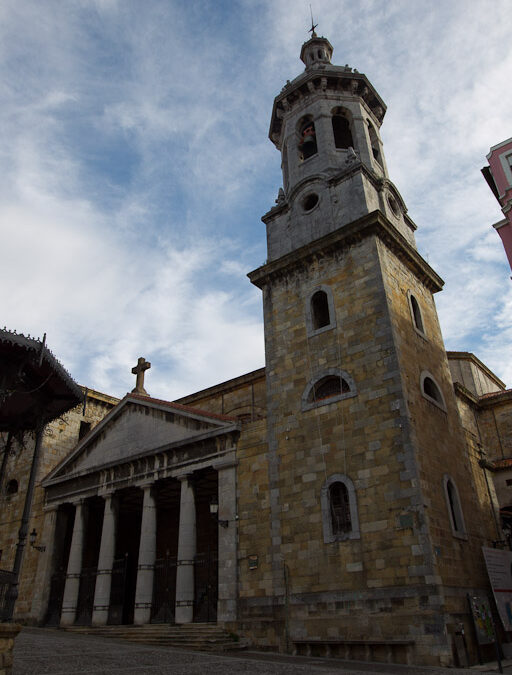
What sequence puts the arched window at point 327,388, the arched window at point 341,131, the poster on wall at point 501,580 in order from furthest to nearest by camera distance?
the arched window at point 341,131, the arched window at point 327,388, the poster on wall at point 501,580

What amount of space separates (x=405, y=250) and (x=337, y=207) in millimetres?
3151

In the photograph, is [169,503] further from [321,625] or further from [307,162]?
[307,162]

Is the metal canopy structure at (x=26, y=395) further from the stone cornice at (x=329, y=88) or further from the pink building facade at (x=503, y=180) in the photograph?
the stone cornice at (x=329, y=88)

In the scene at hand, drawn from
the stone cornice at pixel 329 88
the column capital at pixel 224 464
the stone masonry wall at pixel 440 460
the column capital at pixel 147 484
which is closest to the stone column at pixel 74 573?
the column capital at pixel 147 484

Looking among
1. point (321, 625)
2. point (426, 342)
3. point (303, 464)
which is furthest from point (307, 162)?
point (321, 625)

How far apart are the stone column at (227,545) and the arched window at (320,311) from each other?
18.4 ft

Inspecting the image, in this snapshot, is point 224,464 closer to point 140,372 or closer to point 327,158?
point 140,372

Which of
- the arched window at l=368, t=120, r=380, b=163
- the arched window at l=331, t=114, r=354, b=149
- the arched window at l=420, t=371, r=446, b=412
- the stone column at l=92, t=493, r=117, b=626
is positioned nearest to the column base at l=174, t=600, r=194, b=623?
the stone column at l=92, t=493, r=117, b=626

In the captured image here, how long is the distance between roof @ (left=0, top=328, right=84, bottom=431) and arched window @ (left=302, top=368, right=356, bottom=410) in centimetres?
829

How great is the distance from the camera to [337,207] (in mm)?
21562

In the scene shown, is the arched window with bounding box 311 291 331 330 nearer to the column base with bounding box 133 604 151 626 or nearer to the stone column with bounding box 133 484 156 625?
the stone column with bounding box 133 484 156 625

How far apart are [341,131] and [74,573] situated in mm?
22479

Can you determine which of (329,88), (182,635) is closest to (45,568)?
(182,635)

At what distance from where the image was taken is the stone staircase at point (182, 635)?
641 inches
